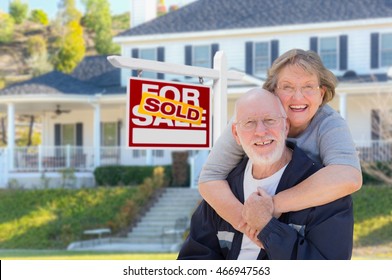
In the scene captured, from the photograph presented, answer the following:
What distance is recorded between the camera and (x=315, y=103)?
353cm

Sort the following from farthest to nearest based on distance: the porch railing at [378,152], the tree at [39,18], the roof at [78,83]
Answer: the tree at [39,18]
the roof at [78,83]
the porch railing at [378,152]

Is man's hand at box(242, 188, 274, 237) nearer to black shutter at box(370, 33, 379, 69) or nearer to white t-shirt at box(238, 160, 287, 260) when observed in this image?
white t-shirt at box(238, 160, 287, 260)

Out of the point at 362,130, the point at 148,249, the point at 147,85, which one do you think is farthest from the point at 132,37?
the point at 147,85

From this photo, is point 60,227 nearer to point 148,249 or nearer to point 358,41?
point 148,249

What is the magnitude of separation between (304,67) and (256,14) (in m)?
27.9

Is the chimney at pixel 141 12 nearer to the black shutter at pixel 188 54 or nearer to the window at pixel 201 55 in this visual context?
the black shutter at pixel 188 54

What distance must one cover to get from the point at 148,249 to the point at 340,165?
58.5 ft

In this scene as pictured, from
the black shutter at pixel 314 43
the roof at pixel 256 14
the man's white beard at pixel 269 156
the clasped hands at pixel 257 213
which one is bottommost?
the clasped hands at pixel 257 213

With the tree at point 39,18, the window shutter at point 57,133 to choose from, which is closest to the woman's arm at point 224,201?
the window shutter at point 57,133

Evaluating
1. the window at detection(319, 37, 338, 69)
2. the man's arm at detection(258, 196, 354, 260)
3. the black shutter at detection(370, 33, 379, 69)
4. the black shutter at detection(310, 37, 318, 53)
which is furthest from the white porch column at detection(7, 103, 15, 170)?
the man's arm at detection(258, 196, 354, 260)

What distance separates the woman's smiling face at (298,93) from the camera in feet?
11.4

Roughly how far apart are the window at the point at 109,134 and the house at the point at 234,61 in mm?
37

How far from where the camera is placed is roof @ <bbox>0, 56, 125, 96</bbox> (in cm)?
3034

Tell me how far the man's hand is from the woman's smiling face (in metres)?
0.36
